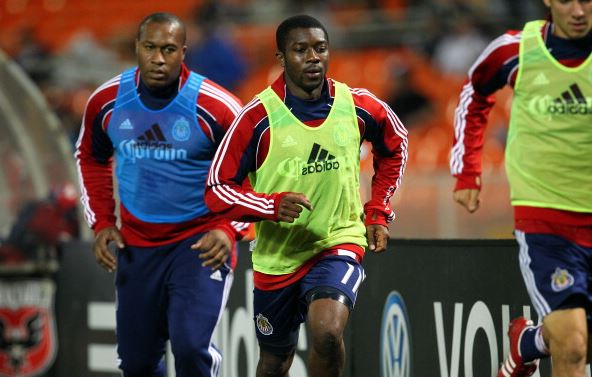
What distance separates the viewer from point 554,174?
643 centimetres

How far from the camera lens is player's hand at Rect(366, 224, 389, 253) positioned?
664 centimetres

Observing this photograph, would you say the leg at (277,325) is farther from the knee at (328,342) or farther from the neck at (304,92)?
the neck at (304,92)

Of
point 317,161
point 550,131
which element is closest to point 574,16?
point 550,131

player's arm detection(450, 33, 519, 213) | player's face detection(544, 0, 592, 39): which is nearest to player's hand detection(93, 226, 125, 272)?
player's arm detection(450, 33, 519, 213)

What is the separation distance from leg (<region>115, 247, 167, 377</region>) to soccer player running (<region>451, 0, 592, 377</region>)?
212 cm

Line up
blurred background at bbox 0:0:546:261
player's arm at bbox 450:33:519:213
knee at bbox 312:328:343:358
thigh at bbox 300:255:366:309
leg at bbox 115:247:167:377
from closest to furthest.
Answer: knee at bbox 312:328:343:358 → thigh at bbox 300:255:366:309 → player's arm at bbox 450:33:519:213 → leg at bbox 115:247:167:377 → blurred background at bbox 0:0:546:261

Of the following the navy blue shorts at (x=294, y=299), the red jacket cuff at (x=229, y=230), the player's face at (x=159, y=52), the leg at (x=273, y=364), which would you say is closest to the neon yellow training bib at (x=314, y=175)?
→ the navy blue shorts at (x=294, y=299)

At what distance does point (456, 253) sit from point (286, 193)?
5.25ft

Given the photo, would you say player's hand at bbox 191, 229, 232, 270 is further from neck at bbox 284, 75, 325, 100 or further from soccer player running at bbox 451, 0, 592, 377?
soccer player running at bbox 451, 0, 592, 377

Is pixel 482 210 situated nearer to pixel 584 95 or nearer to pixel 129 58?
pixel 584 95

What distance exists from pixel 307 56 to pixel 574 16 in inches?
53.2

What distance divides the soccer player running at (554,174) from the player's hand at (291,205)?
1134mm

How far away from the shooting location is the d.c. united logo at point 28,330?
10.5 m

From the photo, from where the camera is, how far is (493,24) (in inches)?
635
